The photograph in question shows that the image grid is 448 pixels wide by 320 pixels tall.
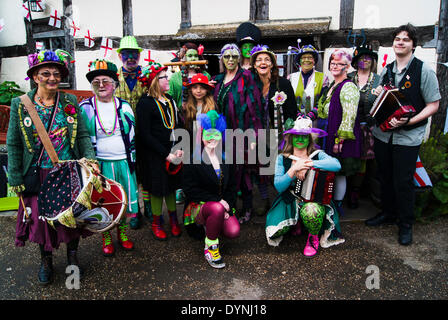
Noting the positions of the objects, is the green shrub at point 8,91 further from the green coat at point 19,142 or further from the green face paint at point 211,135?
the green face paint at point 211,135

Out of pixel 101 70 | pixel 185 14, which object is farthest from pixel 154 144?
pixel 185 14

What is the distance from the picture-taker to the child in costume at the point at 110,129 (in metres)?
3.20

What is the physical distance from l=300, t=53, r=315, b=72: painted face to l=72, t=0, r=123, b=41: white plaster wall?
4.66 metres

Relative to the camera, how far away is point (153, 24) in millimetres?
7160

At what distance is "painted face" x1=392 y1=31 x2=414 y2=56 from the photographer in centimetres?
333

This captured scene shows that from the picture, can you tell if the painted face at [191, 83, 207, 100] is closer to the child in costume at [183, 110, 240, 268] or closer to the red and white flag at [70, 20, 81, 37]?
the child in costume at [183, 110, 240, 268]

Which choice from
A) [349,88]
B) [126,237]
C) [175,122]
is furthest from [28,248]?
[349,88]

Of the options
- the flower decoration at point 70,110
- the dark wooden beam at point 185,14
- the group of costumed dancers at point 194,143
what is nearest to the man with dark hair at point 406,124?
the group of costumed dancers at point 194,143

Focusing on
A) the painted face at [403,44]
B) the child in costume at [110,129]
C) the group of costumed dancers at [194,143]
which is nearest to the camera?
the group of costumed dancers at [194,143]

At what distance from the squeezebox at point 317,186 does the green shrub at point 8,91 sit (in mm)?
7964

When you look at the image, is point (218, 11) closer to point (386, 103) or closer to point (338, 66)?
point (338, 66)

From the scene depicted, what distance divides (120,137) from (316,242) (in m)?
2.24

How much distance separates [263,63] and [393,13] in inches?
135
